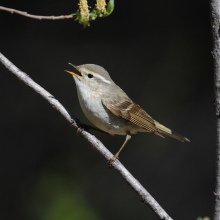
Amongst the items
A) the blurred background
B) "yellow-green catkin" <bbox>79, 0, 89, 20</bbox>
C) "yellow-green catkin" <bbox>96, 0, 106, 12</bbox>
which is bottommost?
the blurred background

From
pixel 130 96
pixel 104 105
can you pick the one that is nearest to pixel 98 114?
pixel 104 105

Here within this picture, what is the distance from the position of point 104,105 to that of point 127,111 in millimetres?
241

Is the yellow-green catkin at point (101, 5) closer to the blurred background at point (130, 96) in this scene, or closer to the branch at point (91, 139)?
the branch at point (91, 139)

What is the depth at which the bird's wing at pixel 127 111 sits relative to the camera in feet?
8.86

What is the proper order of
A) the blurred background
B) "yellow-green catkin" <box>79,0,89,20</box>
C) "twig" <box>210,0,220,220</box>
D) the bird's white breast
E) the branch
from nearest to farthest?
"twig" <box>210,0,220,220</box>
"yellow-green catkin" <box>79,0,89,20</box>
the branch
the bird's white breast
the blurred background

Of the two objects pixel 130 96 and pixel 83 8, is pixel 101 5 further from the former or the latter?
pixel 130 96

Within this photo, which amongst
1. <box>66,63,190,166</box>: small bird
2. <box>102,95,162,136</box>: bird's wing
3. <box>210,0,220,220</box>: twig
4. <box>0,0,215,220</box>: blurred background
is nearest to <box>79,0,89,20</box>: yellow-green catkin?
<box>210,0,220,220</box>: twig

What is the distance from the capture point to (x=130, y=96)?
4691mm

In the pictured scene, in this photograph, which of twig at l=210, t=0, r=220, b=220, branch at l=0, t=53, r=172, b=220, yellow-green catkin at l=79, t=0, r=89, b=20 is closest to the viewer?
twig at l=210, t=0, r=220, b=220

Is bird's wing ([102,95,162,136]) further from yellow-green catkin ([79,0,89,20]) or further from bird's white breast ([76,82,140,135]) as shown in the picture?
yellow-green catkin ([79,0,89,20])

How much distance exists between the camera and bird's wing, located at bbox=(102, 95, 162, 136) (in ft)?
8.86

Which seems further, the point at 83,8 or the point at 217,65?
the point at 83,8

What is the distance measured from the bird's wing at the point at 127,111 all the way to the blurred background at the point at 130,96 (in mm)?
1566

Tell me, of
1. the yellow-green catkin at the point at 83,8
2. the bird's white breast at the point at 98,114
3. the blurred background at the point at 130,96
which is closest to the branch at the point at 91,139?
the bird's white breast at the point at 98,114
